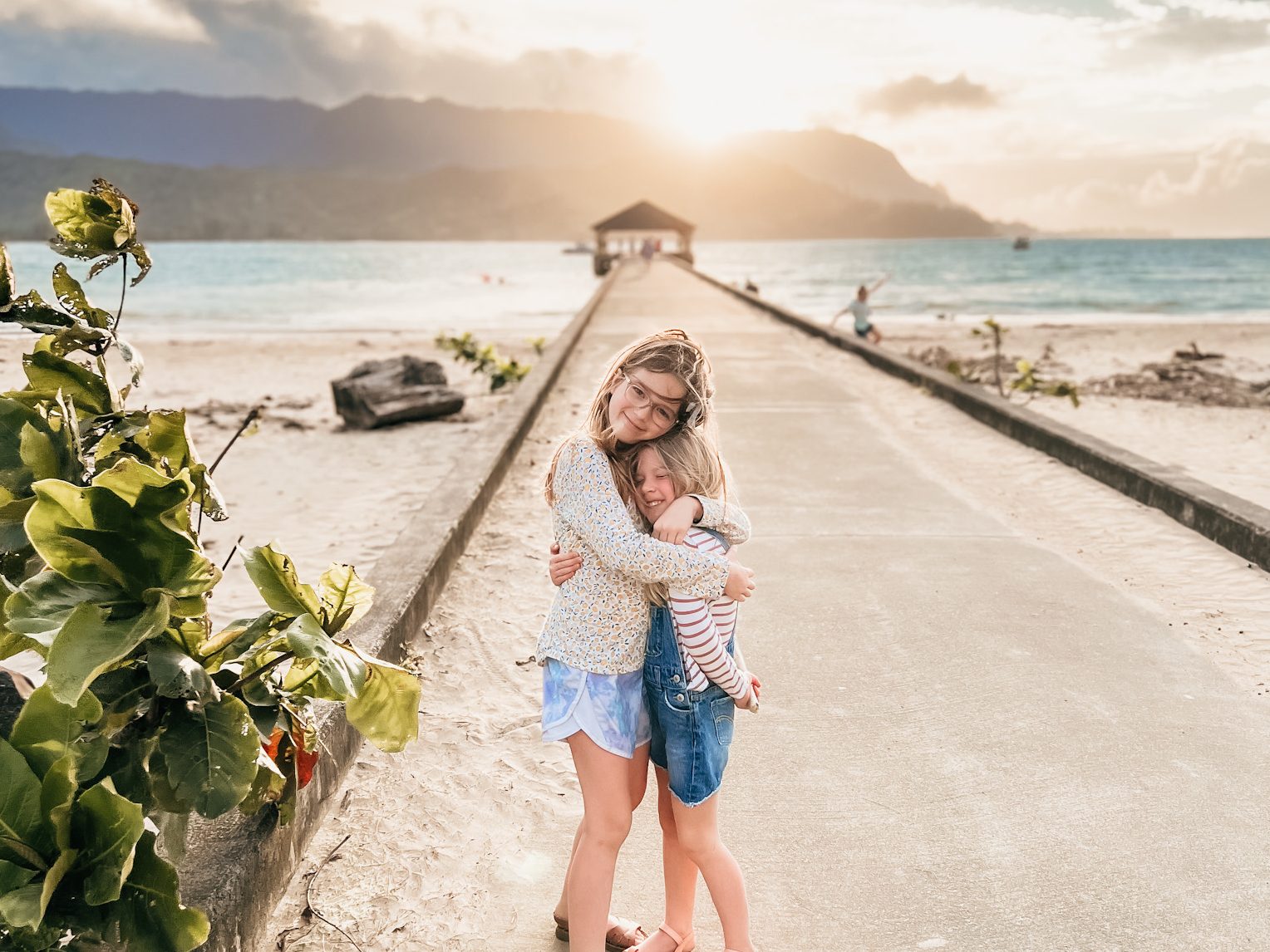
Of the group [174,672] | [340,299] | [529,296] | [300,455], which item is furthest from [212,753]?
[340,299]

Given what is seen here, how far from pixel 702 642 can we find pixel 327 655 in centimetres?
77

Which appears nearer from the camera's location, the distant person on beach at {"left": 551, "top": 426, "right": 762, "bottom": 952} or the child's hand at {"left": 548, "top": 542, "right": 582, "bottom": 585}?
the distant person on beach at {"left": 551, "top": 426, "right": 762, "bottom": 952}

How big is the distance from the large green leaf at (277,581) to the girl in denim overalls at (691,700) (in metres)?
0.75

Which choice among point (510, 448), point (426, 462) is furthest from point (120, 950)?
point (426, 462)

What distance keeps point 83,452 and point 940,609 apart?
136 inches

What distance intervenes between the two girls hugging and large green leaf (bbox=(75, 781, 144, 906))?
3.00 ft

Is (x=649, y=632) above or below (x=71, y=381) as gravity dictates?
below

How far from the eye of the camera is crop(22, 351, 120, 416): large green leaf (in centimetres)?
200

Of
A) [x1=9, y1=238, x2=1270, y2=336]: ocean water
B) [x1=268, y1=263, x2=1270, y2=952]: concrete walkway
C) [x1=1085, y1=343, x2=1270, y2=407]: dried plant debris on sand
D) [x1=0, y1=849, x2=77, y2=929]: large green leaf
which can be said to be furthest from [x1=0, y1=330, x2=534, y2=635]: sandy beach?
[x1=1085, y1=343, x2=1270, y2=407]: dried plant debris on sand

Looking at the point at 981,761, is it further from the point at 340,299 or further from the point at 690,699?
the point at 340,299

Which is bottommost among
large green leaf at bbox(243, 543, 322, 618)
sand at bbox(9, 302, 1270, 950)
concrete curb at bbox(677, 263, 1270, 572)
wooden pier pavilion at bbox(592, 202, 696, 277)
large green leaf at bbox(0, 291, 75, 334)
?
sand at bbox(9, 302, 1270, 950)

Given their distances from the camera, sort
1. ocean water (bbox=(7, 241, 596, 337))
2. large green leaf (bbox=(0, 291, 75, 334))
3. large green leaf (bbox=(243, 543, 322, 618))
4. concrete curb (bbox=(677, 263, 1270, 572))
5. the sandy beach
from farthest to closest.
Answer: ocean water (bbox=(7, 241, 596, 337))
the sandy beach
concrete curb (bbox=(677, 263, 1270, 572))
large green leaf (bbox=(0, 291, 75, 334))
large green leaf (bbox=(243, 543, 322, 618))

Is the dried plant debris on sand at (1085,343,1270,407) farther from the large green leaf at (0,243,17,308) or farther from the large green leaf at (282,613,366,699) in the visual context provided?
the large green leaf at (0,243,17,308)

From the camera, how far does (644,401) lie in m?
2.34
